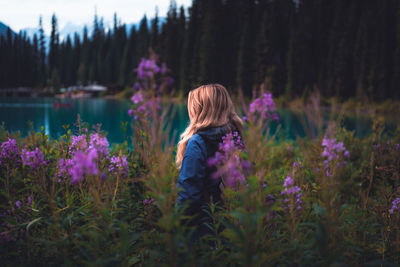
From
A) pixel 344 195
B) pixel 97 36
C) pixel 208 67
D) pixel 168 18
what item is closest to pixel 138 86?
pixel 344 195

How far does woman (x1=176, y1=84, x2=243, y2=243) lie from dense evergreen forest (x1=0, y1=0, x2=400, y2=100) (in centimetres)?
2670

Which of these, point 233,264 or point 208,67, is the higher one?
point 208,67

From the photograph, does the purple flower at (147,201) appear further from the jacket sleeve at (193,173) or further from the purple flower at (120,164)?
the jacket sleeve at (193,173)

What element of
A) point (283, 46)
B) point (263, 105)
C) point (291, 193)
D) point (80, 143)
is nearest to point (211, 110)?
point (263, 105)

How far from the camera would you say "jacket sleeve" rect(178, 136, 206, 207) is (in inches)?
95.8

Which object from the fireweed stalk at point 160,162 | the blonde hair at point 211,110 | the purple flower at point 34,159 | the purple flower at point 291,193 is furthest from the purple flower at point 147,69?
the purple flower at point 291,193

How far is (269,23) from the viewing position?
3803cm

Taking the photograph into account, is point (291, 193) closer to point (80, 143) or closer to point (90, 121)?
point (80, 143)

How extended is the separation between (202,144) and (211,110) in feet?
1.16

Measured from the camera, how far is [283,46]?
40.8 metres

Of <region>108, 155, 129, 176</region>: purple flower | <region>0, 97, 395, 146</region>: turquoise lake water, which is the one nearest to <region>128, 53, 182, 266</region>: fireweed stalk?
<region>0, 97, 395, 146</region>: turquoise lake water

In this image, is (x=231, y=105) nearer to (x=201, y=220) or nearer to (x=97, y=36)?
(x=201, y=220)

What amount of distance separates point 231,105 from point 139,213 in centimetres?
171

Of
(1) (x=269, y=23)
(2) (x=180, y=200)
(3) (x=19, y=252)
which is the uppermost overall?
(1) (x=269, y=23)
